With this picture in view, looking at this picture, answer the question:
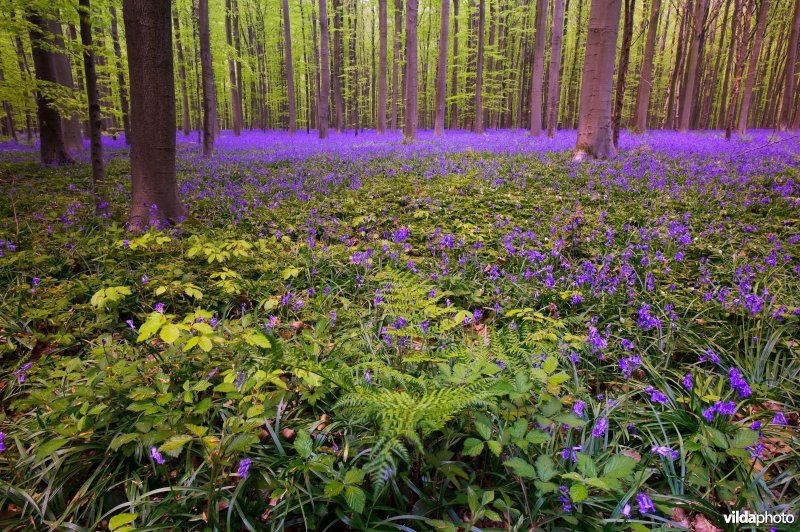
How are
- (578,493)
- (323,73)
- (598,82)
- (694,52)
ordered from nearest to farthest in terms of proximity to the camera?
(578,493), (598,82), (694,52), (323,73)

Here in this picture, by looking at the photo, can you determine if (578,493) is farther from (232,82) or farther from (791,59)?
(232,82)

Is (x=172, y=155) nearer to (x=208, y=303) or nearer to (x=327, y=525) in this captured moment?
(x=208, y=303)

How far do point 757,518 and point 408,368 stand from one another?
5.93ft

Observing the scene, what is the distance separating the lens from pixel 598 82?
9.72 meters

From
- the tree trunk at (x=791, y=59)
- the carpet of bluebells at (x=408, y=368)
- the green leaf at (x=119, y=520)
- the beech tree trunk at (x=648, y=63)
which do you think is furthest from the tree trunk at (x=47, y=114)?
the tree trunk at (x=791, y=59)

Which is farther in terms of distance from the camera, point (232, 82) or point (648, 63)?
point (232, 82)

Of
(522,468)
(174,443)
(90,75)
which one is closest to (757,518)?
(522,468)

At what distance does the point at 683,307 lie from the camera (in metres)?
3.39

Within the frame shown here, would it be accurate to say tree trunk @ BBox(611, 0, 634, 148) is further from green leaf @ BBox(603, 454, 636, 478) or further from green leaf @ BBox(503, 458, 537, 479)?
green leaf @ BBox(503, 458, 537, 479)

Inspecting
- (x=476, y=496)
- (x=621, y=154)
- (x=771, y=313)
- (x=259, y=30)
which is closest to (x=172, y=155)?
(x=476, y=496)

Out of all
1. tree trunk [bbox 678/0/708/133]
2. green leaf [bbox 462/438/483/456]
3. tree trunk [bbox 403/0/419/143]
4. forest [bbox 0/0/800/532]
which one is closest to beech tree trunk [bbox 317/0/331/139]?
tree trunk [bbox 403/0/419/143]

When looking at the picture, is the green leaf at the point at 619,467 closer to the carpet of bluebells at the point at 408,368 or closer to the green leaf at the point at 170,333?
the carpet of bluebells at the point at 408,368

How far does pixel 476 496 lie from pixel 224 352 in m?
1.93

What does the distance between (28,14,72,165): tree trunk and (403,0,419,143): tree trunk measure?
11.4 m
